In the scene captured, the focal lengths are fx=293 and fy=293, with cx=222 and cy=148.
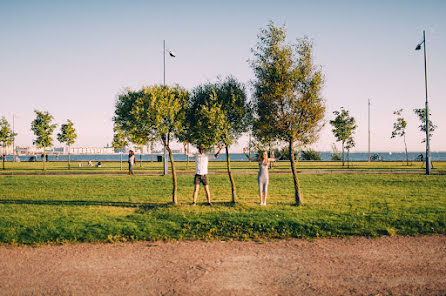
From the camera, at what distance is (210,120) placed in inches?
410

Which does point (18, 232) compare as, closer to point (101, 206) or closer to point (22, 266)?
point (22, 266)

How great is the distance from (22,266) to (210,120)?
6723 millimetres

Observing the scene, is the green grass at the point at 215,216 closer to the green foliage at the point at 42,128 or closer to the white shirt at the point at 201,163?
the white shirt at the point at 201,163

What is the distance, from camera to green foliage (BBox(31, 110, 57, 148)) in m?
31.6

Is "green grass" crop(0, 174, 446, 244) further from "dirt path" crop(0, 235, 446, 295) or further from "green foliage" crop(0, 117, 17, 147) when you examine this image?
"green foliage" crop(0, 117, 17, 147)

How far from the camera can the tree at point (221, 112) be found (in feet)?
34.6

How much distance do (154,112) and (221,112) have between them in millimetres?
2374

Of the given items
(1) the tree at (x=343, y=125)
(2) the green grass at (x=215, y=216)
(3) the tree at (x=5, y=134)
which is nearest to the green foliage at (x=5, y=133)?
(3) the tree at (x=5, y=134)

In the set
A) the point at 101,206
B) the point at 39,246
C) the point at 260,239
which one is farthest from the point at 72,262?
the point at 101,206

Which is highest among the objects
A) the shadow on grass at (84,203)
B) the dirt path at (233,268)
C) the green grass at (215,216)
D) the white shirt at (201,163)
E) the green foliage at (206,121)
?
the green foliage at (206,121)

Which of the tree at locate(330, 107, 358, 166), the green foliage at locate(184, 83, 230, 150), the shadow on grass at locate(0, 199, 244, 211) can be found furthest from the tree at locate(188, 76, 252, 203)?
the tree at locate(330, 107, 358, 166)

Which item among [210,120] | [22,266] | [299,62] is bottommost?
[22,266]

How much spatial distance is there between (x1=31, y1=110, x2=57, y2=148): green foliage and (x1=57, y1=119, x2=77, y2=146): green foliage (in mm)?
5968

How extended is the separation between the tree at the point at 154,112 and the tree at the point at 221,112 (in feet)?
1.69
